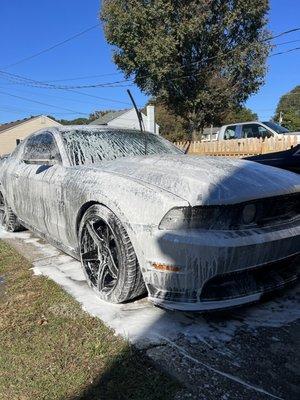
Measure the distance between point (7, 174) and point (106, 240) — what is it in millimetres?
2874

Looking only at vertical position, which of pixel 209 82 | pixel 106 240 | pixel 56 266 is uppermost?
pixel 209 82

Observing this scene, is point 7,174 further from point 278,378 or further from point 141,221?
point 278,378

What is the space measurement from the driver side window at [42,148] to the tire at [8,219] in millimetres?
971

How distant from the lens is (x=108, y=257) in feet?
11.0

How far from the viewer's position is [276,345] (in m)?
2.73

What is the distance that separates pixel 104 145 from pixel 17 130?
4796cm

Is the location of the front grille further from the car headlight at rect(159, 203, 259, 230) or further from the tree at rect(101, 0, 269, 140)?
the tree at rect(101, 0, 269, 140)

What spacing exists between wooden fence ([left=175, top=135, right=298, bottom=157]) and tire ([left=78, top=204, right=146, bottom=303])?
8084mm

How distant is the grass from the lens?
2350 mm

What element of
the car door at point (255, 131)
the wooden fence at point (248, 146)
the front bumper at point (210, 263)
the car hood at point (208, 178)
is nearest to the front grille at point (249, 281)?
the front bumper at point (210, 263)

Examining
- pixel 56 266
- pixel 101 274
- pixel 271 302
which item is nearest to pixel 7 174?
pixel 56 266

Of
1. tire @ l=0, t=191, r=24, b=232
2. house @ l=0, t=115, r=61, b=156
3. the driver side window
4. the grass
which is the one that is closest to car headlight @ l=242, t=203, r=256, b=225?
the grass

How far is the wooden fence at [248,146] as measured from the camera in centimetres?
1252

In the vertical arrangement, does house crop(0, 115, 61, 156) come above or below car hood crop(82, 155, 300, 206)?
below
